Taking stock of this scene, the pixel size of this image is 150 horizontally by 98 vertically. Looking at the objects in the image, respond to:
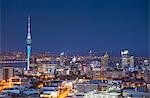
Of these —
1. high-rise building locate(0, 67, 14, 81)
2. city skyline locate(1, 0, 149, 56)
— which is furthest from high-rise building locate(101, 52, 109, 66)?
high-rise building locate(0, 67, 14, 81)

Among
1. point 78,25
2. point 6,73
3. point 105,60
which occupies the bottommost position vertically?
point 6,73

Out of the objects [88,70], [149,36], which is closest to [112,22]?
[149,36]

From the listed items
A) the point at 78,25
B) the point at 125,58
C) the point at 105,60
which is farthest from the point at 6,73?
the point at 125,58

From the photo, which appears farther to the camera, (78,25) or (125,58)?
(125,58)

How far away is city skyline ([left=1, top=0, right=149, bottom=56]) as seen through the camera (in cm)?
296

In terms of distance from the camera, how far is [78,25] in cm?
322

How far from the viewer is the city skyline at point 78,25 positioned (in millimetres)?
2963

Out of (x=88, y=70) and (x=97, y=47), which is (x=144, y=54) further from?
(x=88, y=70)

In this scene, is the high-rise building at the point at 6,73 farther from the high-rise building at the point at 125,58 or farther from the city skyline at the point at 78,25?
the high-rise building at the point at 125,58

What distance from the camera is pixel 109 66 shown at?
3.61 m

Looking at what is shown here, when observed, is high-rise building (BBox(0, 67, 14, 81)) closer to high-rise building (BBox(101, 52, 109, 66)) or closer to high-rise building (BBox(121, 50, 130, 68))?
high-rise building (BBox(101, 52, 109, 66))

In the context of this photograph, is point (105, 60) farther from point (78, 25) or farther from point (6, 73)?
point (6, 73)

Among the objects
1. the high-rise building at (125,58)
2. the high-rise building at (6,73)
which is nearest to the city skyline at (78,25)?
the high-rise building at (125,58)

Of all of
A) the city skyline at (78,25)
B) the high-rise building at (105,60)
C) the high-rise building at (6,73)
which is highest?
the city skyline at (78,25)
